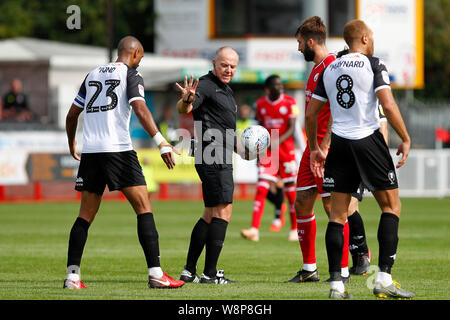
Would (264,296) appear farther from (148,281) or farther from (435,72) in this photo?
(435,72)

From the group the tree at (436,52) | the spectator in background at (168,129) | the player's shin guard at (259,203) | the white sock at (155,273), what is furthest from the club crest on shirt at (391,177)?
the tree at (436,52)

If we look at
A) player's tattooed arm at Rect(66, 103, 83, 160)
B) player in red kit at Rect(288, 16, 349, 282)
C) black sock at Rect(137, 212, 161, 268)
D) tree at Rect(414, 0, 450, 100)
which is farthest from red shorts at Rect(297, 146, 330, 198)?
tree at Rect(414, 0, 450, 100)

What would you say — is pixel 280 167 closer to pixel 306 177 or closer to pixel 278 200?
pixel 278 200

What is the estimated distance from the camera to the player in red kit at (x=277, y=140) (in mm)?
14641

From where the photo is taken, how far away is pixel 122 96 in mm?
8555

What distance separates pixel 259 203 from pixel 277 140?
1036 millimetres

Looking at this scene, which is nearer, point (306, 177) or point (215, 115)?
point (215, 115)

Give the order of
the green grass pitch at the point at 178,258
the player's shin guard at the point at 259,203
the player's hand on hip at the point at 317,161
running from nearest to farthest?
the green grass pitch at the point at 178,258 < the player's hand on hip at the point at 317,161 < the player's shin guard at the point at 259,203

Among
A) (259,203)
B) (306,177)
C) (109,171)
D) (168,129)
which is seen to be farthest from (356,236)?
(168,129)

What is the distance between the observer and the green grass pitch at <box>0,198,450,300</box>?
838 centimetres

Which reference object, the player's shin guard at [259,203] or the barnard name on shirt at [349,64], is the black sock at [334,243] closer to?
the barnard name on shirt at [349,64]

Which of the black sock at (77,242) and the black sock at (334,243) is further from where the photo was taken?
the black sock at (77,242)

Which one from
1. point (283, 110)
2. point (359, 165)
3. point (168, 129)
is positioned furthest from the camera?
point (168, 129)

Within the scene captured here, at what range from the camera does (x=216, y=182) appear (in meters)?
9.10
